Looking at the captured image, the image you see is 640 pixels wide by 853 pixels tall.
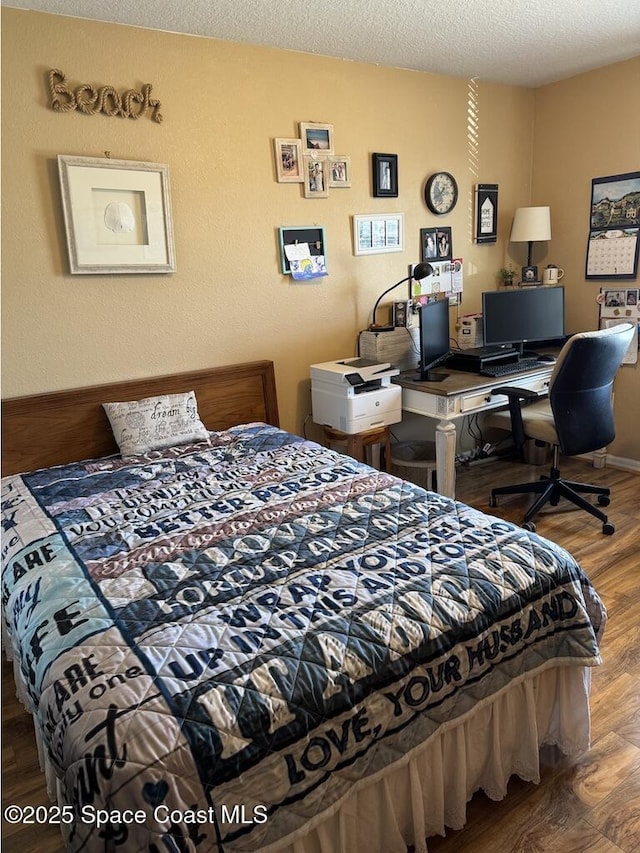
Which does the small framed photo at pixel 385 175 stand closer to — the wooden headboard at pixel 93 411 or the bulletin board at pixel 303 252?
the bulletin board at pixel 303 252

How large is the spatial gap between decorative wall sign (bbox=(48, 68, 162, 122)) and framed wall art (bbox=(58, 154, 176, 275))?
207 millimetres

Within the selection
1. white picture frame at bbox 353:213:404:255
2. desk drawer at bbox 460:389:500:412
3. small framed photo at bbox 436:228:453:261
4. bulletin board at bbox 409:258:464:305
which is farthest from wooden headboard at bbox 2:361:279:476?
small framed photo at bbox 436:228:453:261

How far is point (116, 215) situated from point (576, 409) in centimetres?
238

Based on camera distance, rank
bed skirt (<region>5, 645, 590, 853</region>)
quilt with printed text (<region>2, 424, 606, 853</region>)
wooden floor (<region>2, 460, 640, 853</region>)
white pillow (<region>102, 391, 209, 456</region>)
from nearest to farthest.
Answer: quilt with printed text (<region>2, 424, 606, 853</region>)
bed skirt (<region>5, 645, 590, 853</region>)
wooden floor (<region>2, 460, 640, 853</region>)
white pillow (<region>102, 391, 209, 456</region>)

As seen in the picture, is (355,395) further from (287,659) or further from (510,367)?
(287,659)

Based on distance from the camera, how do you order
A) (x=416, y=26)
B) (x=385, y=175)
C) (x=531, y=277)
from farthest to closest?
(x=531, y=277)
(x=385, y=175)
(x=416, y=26)

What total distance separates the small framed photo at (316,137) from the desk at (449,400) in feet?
4.34

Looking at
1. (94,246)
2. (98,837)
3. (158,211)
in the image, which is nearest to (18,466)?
(94,246)

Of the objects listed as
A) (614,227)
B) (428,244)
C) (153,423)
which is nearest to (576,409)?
(428,244)

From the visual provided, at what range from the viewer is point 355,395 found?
304cm

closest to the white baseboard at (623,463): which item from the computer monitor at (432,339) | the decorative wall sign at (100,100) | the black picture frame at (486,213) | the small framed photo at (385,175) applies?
the computer monitor at (432,339)

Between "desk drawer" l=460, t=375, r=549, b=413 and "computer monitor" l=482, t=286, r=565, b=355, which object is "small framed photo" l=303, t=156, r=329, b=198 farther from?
"desk drawer" l=460, t=375, r=549, b=413

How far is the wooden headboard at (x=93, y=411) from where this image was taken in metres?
2.54

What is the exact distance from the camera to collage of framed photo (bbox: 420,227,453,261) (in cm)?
371
